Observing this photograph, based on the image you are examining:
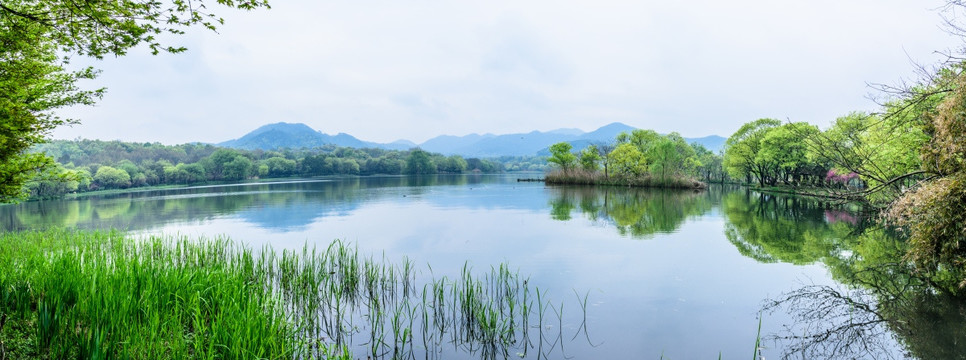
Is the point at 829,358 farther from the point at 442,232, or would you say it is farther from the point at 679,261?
Result: the point at 442,232

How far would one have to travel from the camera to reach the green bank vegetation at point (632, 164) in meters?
53.8

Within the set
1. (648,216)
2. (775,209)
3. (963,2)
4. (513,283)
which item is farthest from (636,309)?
(775,209)

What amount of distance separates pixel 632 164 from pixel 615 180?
3147 mm

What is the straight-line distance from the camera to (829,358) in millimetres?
6887

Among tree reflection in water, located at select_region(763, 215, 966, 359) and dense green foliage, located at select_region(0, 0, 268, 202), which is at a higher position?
dense green foliage, located at select_region(0, 0, 268, 202)

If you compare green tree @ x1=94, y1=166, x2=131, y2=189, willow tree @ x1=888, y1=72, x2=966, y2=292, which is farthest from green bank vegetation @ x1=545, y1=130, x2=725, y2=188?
green tree @ x1=94, y1=166, x2=131, y2=189

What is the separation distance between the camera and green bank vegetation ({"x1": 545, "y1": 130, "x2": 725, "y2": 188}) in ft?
176

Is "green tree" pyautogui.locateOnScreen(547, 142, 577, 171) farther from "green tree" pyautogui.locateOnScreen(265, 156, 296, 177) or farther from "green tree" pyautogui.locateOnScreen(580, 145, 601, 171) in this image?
"green tree" pyautogui.locateOnScreen(265, 156, 296, 177)

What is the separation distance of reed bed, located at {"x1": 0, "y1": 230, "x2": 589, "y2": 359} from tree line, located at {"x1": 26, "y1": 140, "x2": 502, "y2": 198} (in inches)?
2710

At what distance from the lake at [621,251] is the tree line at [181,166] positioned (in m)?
55.0

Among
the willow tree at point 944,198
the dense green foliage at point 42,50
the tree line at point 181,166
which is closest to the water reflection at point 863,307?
the willow tree at point 944,198

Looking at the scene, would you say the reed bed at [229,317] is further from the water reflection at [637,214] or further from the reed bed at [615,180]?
the reed bed at [615,180]

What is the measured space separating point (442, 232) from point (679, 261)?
11.1 metres

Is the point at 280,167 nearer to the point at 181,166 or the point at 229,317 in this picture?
the point at 181,166
